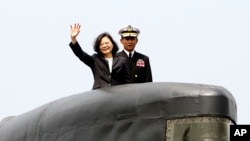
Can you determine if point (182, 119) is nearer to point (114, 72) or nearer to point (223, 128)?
point (223, 128)

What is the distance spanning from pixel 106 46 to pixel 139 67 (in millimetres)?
640

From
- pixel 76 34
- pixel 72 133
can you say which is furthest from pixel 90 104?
pixel 76 34

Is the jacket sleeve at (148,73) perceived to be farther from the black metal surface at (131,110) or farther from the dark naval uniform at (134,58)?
the black metal surface at (131,110)

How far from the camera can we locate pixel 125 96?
1091 centimetres

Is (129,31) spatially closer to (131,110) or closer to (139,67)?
(139,67)

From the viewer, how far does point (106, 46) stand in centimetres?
1178

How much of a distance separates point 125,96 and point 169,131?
0.86 m

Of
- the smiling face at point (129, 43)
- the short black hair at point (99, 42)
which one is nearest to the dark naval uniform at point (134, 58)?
the smiling face at point (129, 43)

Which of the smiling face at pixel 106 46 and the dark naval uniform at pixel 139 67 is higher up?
the smiling face at pixel 106 46

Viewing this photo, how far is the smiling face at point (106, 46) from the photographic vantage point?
11.8 m

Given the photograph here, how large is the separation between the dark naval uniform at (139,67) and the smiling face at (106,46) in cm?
37

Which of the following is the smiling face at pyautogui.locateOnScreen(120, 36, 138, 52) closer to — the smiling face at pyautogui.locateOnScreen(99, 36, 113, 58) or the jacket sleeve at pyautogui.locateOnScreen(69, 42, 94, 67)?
the smiling face at pyautogui.locateOnScreen(99, 36, 113, 58)

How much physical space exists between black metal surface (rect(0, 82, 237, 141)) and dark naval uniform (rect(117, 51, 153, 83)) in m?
0.76

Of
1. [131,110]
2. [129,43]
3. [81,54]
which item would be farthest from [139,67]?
[131,110]
